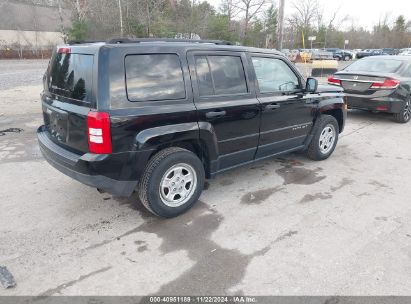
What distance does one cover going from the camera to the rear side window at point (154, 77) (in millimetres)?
3178

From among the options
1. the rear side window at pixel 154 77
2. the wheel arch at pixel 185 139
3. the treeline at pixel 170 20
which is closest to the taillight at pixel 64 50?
the rear side window at pixel 154 77

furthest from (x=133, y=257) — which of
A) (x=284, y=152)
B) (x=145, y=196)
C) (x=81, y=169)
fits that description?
(x=284, y=152)

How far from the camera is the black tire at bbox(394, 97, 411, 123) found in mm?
8297

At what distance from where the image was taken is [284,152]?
4934 mm

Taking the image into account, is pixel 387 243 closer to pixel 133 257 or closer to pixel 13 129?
pixel 133 257

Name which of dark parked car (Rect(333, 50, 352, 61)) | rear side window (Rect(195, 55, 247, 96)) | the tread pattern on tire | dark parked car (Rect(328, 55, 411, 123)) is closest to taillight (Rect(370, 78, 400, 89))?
dark parked car (Rect(328, 55, 411, 123))

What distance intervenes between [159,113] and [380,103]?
6626 mm

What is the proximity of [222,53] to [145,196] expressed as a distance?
6.18ft

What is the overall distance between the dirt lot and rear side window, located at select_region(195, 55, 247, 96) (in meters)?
1.35

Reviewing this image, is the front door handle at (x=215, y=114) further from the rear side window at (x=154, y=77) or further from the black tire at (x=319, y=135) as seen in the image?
the black tire at (x=319, y=135)

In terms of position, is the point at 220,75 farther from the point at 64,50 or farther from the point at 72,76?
the point at 64,50

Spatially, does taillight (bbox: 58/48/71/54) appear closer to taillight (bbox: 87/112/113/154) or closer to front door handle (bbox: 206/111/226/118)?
taillight (bbox: 87/112/113/154)

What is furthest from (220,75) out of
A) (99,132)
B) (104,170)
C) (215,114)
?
(104,170)

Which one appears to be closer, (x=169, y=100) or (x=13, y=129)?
(x=169, y=100)
